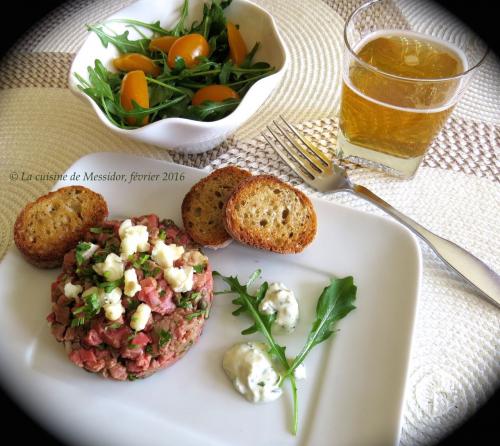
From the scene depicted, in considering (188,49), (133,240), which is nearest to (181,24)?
(188,49)

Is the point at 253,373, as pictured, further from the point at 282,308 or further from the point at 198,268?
the point at 198,268

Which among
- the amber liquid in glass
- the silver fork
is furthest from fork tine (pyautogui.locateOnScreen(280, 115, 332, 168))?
the amber liquid in glass

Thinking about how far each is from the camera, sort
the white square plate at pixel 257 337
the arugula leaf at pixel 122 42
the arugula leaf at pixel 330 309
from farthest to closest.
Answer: the arugula leaf at pixel 122 42
the arugula leaf at pixel 330 309
the white square plate at pixel 257 337

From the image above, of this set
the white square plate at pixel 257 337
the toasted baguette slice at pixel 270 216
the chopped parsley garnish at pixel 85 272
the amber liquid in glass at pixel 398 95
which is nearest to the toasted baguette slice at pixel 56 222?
the white square plate at pixel 257 337

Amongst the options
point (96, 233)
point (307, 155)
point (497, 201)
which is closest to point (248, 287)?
point (96, 233)

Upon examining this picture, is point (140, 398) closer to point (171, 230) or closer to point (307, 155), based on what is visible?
point (171, 230)

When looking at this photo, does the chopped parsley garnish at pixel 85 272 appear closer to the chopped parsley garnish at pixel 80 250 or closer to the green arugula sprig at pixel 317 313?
the chopped parsley garnish at pixel 80 250
